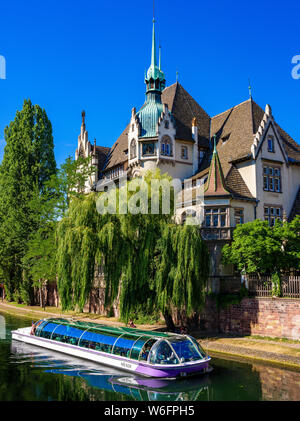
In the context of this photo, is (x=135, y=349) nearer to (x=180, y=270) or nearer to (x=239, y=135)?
(x=180, y=270)

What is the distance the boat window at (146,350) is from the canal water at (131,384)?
986 millimetres

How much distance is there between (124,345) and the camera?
71.9 ft

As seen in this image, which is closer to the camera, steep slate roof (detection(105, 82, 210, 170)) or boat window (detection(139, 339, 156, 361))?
boat window (detection(139, 339, 156, 361))

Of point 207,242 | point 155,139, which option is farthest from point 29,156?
point 207,242

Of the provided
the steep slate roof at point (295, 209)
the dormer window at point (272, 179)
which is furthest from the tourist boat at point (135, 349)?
the steep slate roof at point (295, 209)

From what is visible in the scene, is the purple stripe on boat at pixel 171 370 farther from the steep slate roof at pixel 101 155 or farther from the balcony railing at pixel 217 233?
the steep slate roof at pixel 101 155

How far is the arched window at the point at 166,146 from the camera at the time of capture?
4166cm

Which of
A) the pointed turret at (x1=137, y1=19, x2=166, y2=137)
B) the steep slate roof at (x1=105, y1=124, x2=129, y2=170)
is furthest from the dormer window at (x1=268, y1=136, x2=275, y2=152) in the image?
the steep slate roof at (x1=105, y1=124, x2=129, y2=170)

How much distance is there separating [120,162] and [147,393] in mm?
32613

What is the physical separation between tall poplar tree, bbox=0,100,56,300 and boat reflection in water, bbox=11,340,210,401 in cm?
2797

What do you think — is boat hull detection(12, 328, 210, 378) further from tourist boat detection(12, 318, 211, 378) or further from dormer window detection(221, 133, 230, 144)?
dormer window detection(221, 133, 230, 144)

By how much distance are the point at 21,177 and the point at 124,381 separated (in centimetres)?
3836

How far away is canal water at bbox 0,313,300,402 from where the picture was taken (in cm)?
1719
